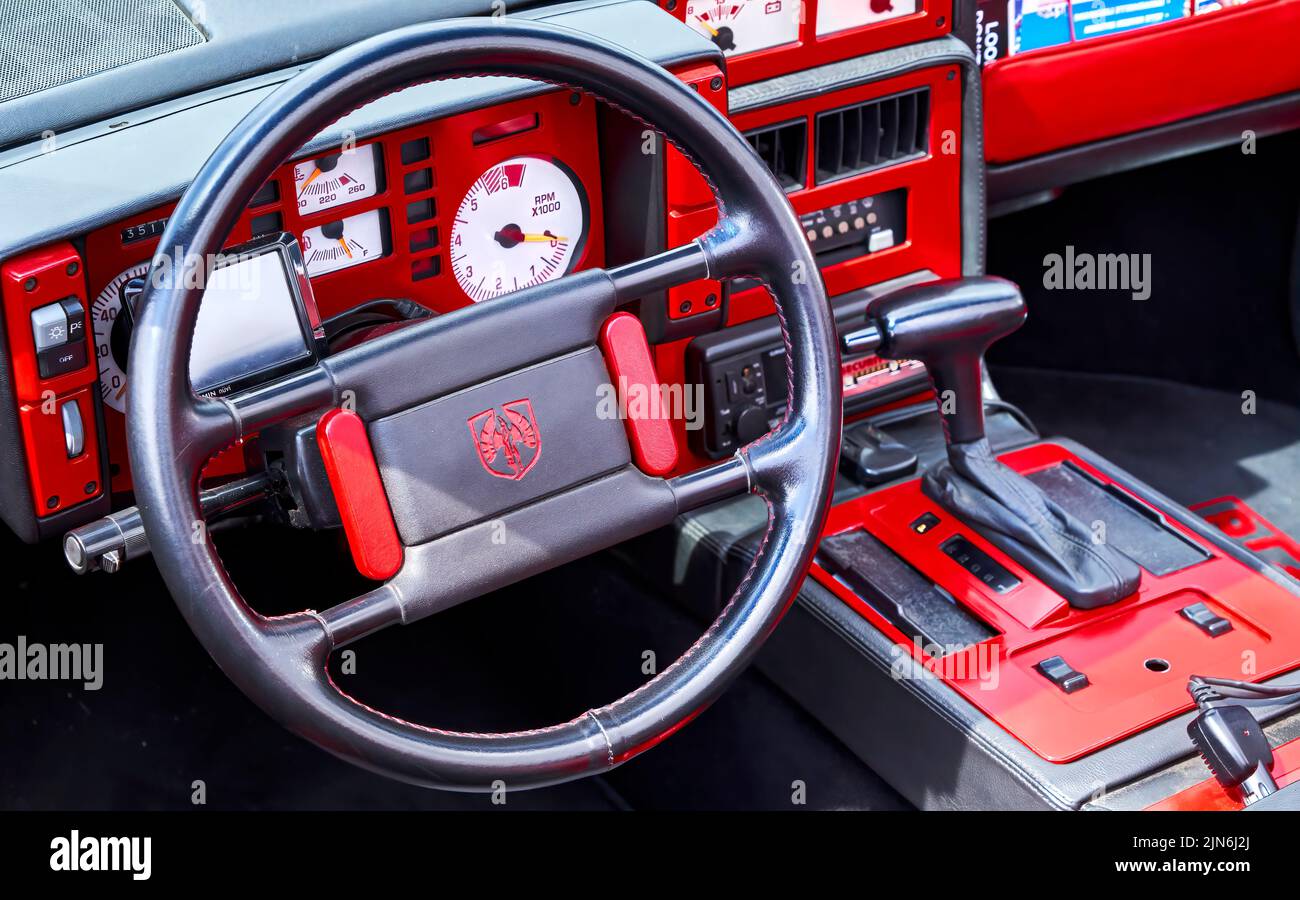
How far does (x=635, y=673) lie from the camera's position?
A: 1897mm

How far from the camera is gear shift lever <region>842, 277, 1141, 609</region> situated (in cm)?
159

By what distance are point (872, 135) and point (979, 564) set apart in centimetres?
54

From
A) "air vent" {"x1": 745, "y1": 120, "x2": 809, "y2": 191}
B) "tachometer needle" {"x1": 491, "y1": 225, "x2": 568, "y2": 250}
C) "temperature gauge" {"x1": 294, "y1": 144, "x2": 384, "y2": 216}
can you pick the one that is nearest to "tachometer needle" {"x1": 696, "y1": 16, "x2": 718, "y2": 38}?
"air vent" {"x1": 745, "y1": 120, "x2": 809, "y2": 191}

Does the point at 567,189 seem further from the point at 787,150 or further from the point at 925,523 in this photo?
the point at 925,523

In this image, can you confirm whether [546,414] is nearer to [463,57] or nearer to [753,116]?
[463,57]

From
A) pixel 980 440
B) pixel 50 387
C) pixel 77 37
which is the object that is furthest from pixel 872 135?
pixel 50 387

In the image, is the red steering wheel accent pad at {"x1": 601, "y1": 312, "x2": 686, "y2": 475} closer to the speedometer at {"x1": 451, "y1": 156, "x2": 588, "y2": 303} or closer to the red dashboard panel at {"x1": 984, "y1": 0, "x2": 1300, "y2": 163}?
the speedometer at {"x1": 451, "y1": 156, "x2": 588, "y2": 303}

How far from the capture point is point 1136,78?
2043 mm

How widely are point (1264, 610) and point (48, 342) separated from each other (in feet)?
4.13

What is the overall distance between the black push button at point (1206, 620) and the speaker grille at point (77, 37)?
3.84 feet

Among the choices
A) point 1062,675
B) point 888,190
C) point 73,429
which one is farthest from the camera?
point 888,190

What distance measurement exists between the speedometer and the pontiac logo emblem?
314mm

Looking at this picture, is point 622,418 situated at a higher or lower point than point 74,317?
lower

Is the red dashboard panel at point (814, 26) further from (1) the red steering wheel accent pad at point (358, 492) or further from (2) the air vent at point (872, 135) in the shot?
(1) the red steering wheel accent pad at point (358, 492)
